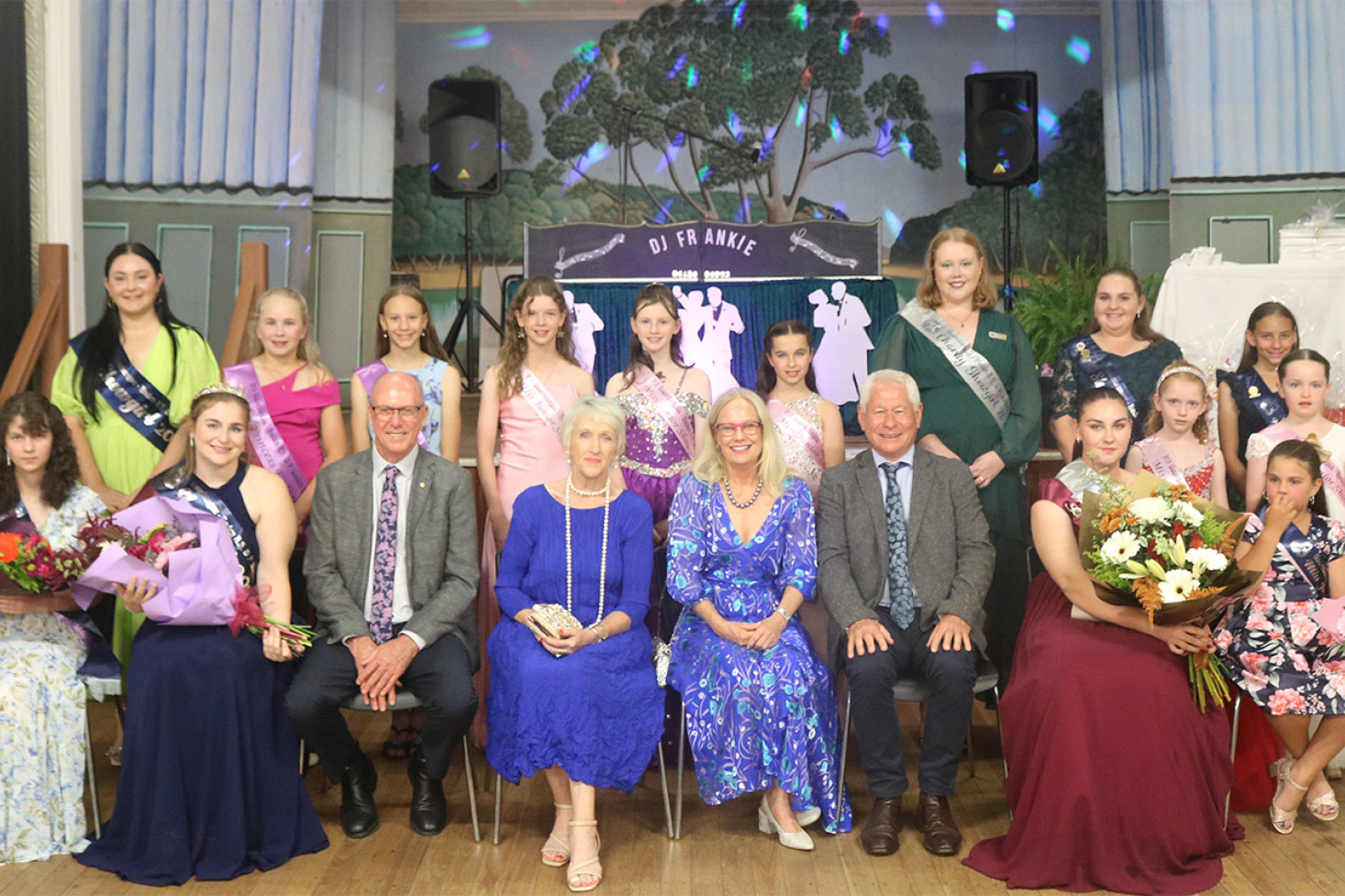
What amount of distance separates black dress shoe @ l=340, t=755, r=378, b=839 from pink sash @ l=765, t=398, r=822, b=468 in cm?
146

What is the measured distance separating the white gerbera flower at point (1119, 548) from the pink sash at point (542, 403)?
1.55 m

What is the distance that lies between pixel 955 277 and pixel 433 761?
195 cm

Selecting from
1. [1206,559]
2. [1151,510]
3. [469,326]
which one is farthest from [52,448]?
[469,326]

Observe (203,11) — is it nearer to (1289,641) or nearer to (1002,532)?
(1002,532)

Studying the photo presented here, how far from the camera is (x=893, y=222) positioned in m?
8.77

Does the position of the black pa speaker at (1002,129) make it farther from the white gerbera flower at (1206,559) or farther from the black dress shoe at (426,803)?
the black dress shoe at (426,803)

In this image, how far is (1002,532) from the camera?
3707mm

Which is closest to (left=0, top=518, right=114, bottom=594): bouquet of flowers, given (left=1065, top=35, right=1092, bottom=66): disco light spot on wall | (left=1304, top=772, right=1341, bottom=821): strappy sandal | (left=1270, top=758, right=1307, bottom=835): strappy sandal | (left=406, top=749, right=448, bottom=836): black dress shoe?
(left=406, top=749, right=448, bottom=836): black dress shoe

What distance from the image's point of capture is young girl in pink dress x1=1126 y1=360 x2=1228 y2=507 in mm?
3506

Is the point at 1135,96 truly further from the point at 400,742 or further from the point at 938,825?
the point at 400,742

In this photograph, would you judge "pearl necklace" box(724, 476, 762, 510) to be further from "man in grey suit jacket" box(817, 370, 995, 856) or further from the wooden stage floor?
the wooden stage floor

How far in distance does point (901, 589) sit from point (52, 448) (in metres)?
2.17

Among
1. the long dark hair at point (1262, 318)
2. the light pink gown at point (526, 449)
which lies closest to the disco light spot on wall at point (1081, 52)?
the long dark hair at point (1262, 318)

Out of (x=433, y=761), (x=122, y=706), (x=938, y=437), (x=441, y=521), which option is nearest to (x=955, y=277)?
(x=938, y=437)
